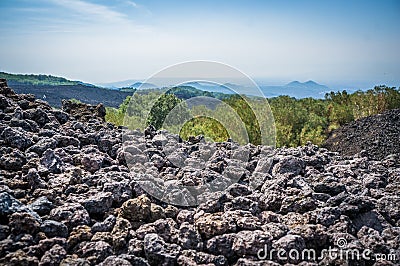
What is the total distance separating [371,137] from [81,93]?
13515 millimetres

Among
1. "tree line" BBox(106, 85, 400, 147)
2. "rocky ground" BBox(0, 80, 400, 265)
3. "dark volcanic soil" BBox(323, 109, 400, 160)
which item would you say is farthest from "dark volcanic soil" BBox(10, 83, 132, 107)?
"rocky ground" BBox(0, 80, 400, 265)

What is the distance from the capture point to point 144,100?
1427 cm

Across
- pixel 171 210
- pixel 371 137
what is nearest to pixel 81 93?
pixel 371 137

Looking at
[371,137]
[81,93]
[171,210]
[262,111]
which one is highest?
[81,93]

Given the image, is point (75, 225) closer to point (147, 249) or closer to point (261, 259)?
point (147, 249)

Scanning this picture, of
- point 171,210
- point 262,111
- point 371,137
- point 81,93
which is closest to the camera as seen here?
point 171,210

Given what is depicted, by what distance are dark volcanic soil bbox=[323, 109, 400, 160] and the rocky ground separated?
17.1ft

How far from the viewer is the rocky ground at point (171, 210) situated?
11.3 feet

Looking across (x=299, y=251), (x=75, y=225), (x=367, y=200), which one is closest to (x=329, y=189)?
(x=367, y=200)

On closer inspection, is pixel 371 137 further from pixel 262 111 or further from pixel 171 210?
pixel 171 210

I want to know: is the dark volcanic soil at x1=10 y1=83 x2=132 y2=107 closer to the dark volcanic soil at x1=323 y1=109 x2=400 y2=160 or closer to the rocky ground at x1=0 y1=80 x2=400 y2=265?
the dark volcanic soil at x1=323 y1=109 x2=400 y2=160

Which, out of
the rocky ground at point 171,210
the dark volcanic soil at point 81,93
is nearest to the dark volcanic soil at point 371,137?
the rocky ground at point 171,210

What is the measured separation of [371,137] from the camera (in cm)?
1184

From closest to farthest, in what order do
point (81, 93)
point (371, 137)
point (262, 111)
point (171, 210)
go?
point (171, 210) < point (371, 137) < point (262, 111) < point (81, 93)
